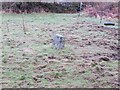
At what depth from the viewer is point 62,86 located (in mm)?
3357

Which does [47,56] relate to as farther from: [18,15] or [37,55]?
[18,15]

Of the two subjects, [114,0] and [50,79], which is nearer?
[50,79]

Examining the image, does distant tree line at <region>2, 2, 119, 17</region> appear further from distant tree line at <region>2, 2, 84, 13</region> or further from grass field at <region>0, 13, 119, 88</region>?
grass field at <region>0, 13, 119, 88</region>

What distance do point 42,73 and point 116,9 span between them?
6.98 meters

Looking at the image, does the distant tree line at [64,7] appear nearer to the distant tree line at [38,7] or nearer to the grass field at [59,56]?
the distant tree line at [38,7]

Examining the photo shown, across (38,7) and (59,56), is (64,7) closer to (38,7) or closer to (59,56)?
(38,7)

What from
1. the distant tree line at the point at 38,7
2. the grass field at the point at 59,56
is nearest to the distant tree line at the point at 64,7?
the distant tree line at the point at 38,7

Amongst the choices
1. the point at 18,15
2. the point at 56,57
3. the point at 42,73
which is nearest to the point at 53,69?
the point at 42,73

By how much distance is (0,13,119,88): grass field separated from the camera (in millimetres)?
3572

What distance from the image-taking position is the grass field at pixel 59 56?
3572 millimetres

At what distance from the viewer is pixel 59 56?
4.75m

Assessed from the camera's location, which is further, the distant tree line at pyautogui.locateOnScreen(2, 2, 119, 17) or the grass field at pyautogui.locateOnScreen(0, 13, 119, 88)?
the distant tree line at pyautogui.locateOnScreen(2, 2, 119, 17)

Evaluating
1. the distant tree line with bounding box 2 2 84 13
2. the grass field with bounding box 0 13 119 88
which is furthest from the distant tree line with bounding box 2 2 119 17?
the grass field with bounding box 0 13 119 88

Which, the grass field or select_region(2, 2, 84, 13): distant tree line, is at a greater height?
select_region(2, 2, 84, 13): distant tree line
